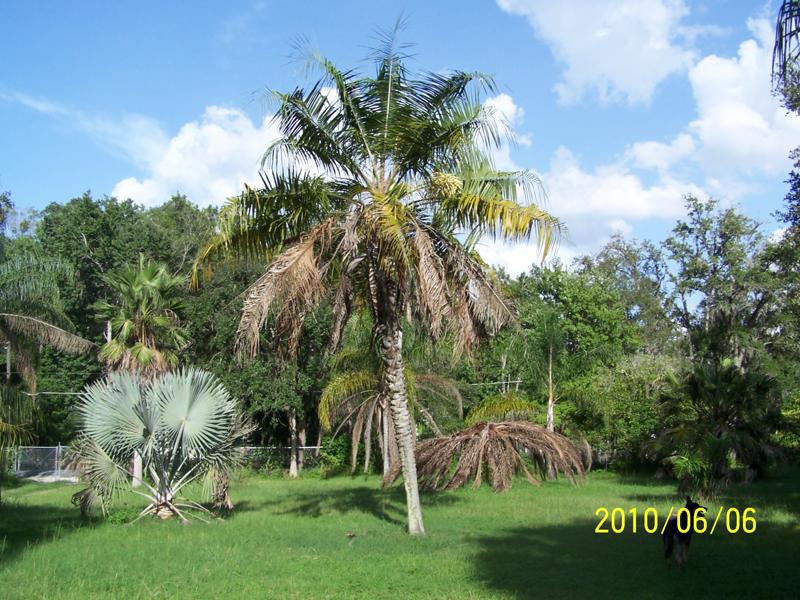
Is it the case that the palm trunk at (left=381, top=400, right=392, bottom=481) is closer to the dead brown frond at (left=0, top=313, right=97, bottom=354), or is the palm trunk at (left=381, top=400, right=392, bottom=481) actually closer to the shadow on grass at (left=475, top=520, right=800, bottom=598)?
the dead brown frond at (left=0, top=313, right=97, bottom=354)

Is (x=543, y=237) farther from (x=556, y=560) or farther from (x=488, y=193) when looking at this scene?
(x=556, y=560)

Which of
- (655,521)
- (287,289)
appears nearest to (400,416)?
(287,289)

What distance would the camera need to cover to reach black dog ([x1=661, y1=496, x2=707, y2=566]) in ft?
Answer: 32.3

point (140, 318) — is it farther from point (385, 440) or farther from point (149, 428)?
point (149, 428)

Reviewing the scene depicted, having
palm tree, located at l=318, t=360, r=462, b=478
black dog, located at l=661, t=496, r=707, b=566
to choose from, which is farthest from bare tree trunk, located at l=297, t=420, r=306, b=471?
black dog, located at l=661, t=496, r=707, b=566

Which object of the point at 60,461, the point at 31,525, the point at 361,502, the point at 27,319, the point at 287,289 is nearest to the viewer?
the point at 287,289

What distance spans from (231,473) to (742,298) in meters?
31.5

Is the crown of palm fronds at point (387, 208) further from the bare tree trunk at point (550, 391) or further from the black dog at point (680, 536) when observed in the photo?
the bare tree trunk at point (550, 391)

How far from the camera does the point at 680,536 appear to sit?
9.98 meters

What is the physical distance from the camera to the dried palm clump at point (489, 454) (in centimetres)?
2017

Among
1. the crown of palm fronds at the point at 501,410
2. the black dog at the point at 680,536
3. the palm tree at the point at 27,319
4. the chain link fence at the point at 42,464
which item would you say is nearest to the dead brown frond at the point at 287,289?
the black dog at the point at 680,536

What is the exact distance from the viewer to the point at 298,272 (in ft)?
39.3

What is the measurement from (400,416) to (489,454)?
7560 mm

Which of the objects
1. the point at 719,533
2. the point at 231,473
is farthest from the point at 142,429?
the point at 719,533
